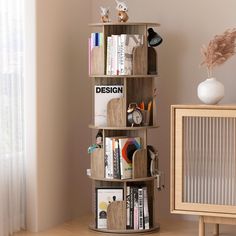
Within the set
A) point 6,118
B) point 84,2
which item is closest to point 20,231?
point 6,118

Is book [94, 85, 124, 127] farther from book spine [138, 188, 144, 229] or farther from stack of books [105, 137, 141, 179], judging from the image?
book spine [138, 188, 144, 229]

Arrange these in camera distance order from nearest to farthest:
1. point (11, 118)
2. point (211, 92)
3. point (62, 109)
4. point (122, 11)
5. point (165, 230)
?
1. point (211, 92)
2. point (11, 118)
3. point (122, 11)
4. point (165, 230)
5. point (62, 109)

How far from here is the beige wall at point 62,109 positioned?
4.57 m

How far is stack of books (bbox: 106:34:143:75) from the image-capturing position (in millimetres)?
4445

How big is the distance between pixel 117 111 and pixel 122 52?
36 cm

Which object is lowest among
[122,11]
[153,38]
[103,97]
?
[103,97]

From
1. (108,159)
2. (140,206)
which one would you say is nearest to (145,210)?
(140,206)

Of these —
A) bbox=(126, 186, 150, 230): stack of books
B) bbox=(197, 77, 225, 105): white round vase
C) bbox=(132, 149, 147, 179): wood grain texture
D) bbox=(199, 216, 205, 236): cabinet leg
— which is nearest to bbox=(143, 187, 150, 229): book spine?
bbox=(126, 186, 150, 230): stack of books

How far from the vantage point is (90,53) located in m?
4.58

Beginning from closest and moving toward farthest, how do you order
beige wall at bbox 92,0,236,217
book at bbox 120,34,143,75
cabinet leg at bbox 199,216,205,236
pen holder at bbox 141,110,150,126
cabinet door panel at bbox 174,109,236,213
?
cabinet door panel at bbox 174,109,236,213
cabinet leg at bbox 199,216,205,236
book at bbox 120,34,143,75
pen holder at bbox 141,110,150,126
beige wall at bbox 92,0,236,217

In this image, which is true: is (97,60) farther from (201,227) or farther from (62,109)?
(201,227)

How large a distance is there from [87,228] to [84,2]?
1534 millimetres

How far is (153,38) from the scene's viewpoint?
15.0ft

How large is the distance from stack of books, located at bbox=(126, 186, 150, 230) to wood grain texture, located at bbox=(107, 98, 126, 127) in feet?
1.36
